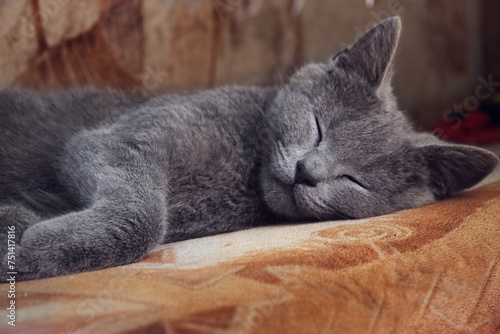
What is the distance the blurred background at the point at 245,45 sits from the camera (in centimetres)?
158

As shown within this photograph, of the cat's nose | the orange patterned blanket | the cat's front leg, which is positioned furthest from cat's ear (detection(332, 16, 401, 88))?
the cat's front leg

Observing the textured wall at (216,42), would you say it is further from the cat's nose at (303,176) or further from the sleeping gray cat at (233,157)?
the cat's nose at (303,176)

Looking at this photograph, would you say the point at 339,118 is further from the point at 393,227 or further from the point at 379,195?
the point at 393,227

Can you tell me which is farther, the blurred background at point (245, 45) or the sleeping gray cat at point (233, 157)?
the blurred background at point (245, 45)

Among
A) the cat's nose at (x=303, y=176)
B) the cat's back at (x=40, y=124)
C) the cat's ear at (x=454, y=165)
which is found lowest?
the cat's ear at (x=454, y=165)

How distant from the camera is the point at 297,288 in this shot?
29.1 inches

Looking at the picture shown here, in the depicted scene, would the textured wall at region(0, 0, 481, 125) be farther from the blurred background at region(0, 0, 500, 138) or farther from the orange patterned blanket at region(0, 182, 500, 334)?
the orange patterned blanket at region(0, 182, 500, 334)

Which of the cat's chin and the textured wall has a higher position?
the textured wall

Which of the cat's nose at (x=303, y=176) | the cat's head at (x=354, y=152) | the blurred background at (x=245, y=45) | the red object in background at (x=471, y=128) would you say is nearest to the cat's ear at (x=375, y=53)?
the cat's head at (x=354, y=152)

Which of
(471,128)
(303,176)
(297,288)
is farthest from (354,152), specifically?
(471,128)

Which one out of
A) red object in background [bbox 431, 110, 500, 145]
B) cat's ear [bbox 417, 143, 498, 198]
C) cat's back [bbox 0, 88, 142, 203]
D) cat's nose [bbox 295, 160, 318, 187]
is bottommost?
red object in background [bbox 431, 110, 500, 145]

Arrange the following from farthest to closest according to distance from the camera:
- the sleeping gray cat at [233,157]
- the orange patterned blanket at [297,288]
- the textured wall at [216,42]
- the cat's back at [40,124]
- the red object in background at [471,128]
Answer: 1. the red object in background at [471,128]
2. the textured wall at [216,42]
3. the cat's back at [40,124]
4. the sleeping gray cat at [233,157]
5. the orange patterned blanket at [297,288]

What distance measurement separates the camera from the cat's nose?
3.87 ft

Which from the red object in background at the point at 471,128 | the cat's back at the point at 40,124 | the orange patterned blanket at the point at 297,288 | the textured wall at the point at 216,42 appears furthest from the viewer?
the red object in background at the point at 471,128
